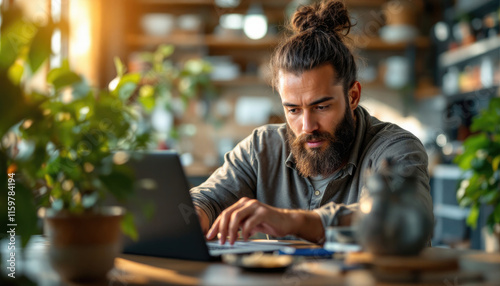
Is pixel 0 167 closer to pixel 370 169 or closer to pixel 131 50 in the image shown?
pixel 370 169

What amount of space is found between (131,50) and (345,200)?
155 inches

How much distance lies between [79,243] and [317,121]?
1.11 metres

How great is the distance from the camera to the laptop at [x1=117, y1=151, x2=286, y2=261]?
1.14m

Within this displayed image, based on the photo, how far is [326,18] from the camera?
2.04 meters

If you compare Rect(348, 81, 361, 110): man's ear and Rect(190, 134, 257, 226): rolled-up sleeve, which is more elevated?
Rect(348, 81, 361, 110): man's ear

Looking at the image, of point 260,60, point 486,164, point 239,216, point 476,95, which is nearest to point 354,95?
point 486,164

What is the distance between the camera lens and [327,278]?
3.11 ft

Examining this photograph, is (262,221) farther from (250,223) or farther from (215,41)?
(215,41)

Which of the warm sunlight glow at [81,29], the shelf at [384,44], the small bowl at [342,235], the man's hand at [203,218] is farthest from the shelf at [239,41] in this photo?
the small bowl at [342,235]

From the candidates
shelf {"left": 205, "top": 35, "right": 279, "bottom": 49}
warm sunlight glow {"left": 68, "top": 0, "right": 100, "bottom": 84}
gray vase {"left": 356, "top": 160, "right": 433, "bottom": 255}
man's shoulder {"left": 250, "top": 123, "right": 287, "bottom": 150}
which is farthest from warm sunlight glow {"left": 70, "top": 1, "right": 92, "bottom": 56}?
gray vase {"left": 356, "top": 160, "right": 433, "bottom": 255}

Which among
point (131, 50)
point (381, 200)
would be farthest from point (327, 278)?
point (131, 50)

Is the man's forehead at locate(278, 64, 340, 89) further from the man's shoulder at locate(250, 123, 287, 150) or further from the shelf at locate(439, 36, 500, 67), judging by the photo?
the shelf at locate(439, 36, 500, 67)

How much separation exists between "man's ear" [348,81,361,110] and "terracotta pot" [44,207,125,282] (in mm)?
1266

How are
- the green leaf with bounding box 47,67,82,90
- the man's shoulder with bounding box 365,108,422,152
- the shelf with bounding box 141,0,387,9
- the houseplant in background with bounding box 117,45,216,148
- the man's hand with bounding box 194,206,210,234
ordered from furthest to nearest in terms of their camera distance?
the shelf with bounding box 141,0,387,9 < the houseplant in background with bounding box 117,45,216,148 < the man's shoulder with bounding box 365,108,422,152 < the man's hand with bounding box 194,206,210,234 < the green leaf with bounding box 47,67,82,90
